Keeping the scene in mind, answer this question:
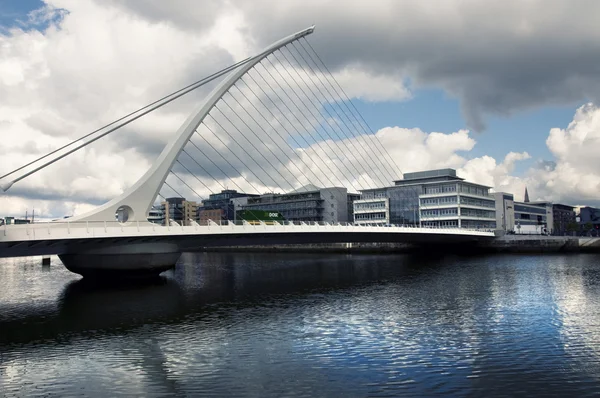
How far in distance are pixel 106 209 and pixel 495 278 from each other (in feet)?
106

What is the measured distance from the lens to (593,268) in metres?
47.0

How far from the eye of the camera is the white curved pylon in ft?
118

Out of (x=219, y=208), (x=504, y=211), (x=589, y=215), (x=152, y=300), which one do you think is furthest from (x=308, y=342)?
(x=589, y=215)

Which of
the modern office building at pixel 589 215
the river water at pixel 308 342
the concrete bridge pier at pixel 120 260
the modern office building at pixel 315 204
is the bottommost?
the river water at pixel 308 342

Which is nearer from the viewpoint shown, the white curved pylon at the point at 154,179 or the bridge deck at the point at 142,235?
the bridge deck at the point at 142,235

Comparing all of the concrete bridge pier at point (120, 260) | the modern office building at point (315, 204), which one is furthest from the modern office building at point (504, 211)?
the concrete bridge pier at point (120, 260)

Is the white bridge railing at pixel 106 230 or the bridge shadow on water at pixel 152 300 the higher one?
the white bridge railing at pixel 106 230

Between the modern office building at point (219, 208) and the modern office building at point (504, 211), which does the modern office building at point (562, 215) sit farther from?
the modern office building at point (219, 208)

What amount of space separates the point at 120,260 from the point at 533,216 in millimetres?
136192

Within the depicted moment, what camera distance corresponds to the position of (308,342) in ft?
60.8

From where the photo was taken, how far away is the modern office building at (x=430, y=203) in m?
97.4

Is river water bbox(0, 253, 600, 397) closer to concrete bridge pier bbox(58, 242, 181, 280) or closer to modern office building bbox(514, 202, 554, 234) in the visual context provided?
concrete bridge pier bbox(58, 242, 181, 280)

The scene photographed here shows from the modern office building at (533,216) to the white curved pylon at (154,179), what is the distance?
96.9m

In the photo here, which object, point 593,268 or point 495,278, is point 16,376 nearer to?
point 495,278
